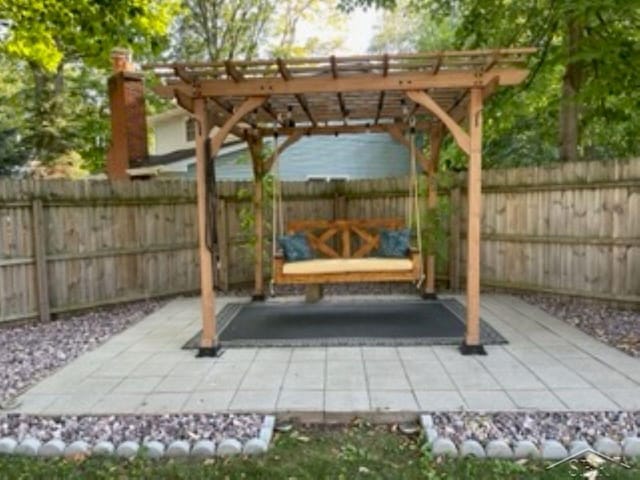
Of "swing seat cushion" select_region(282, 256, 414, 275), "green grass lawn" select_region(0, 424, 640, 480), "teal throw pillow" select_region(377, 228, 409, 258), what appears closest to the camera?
"green grass lawn" select_region(0, 424, 640, 480)

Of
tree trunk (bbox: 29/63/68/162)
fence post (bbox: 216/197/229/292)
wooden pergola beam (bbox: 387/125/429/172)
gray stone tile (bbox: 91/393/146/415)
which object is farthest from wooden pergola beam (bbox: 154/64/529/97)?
tree trunk (bbox: 29/63/68/162)

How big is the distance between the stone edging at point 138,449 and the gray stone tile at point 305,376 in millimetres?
799

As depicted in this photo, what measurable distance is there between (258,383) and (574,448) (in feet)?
6.81

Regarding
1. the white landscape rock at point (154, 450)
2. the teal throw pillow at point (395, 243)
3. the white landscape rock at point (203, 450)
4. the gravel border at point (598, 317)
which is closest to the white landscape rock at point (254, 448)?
the white landscape rock at point (203, 450)

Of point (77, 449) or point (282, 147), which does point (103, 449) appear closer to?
point (77, 449)

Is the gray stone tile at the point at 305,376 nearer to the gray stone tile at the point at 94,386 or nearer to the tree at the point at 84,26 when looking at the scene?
the gray stone tile at the point at 94,386

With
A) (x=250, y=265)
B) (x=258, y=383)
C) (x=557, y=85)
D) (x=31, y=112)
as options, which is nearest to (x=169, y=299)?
(x=250, y=265)

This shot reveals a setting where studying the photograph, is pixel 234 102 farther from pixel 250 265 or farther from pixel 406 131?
pixel 250 265

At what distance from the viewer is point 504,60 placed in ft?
13.6

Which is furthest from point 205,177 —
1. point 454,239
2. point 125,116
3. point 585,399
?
point 125,116

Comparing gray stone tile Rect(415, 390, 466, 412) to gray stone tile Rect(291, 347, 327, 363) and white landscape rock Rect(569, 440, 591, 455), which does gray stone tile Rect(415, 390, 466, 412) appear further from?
gray stone tile Rect(291, 347, 327, 363)

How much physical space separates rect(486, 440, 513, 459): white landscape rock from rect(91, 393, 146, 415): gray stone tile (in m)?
2.17

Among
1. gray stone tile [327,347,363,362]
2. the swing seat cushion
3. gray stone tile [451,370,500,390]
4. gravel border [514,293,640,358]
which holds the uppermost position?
the swing seat cushion

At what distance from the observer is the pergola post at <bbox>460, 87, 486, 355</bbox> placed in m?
4.20
